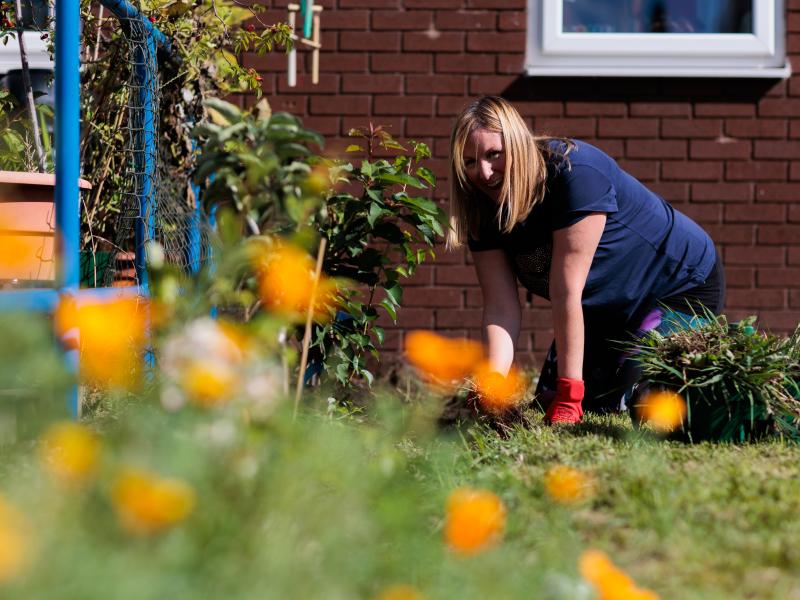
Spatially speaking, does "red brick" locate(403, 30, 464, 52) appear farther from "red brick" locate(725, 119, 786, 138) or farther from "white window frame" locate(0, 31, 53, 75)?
"white window frame" locate(0, 31, 53, 75)

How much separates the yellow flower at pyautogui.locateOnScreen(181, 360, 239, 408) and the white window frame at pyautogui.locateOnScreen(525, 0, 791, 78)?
139 inches

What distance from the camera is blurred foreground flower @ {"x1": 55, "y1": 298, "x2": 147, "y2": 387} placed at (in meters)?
1.69

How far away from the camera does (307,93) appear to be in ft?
15.4

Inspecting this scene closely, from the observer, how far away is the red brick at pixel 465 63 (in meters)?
4.64

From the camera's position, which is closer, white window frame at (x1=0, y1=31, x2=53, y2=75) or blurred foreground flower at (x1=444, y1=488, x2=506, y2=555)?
blurred foreground flower at (x1=444, y1=488, x2=506, y2=555)

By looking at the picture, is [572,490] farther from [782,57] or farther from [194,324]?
[782,57]

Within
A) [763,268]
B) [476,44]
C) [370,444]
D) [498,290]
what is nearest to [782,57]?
[763,268]

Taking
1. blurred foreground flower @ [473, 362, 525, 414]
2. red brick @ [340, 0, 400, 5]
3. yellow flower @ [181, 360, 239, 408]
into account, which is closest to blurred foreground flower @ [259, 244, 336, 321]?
yellow flower @ [181, 360, 239, 408]

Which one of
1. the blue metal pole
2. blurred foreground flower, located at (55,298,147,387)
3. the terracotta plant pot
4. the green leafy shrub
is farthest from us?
the terracotta plant pot

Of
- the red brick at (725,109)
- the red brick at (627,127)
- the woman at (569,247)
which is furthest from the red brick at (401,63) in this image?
the woman at (569,247)

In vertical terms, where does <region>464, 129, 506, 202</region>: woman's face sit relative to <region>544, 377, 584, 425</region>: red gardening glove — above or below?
above

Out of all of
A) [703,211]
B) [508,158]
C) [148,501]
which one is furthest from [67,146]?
[703,211]

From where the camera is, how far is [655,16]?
15.8ft

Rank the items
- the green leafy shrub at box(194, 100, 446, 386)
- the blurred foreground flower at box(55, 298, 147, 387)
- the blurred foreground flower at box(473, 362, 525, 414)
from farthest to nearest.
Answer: the blurred foreground flower at box(473, 362, 525, 414) → the green leafy shrub at box(194, 100, 446, 386) → the blurred foreground flower at box(55, 298, 147, 387)
